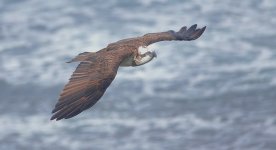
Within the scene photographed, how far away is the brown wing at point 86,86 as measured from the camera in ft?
40.0

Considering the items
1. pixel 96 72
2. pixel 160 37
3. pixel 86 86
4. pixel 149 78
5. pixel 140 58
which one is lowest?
pixel 86 86

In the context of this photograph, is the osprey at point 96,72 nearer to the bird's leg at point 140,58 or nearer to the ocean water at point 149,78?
the bird's leg at point 140,58

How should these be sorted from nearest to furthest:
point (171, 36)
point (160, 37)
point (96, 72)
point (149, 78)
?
point (96, 72)
point (160, 37)
point (171, 36)
point (149, 78)

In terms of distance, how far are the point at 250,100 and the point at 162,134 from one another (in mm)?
2160

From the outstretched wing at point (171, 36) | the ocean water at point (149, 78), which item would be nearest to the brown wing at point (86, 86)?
the outstretched wing at point (171, 36)

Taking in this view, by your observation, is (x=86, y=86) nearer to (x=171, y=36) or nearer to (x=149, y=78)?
(x=171, y=36)

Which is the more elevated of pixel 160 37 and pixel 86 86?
pixel 160 37

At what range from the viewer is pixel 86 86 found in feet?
42.3

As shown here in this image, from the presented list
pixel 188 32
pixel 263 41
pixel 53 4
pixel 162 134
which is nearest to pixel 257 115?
pixel 162 134

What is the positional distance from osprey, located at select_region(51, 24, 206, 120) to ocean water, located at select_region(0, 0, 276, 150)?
488cm

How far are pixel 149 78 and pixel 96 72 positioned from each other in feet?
28.6

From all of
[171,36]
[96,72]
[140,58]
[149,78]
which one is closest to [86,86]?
[96,72]

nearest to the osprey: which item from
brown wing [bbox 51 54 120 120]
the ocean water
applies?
brown wing [bbox 51 54 120 120]

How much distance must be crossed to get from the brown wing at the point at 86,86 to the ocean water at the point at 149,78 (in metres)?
5.93
